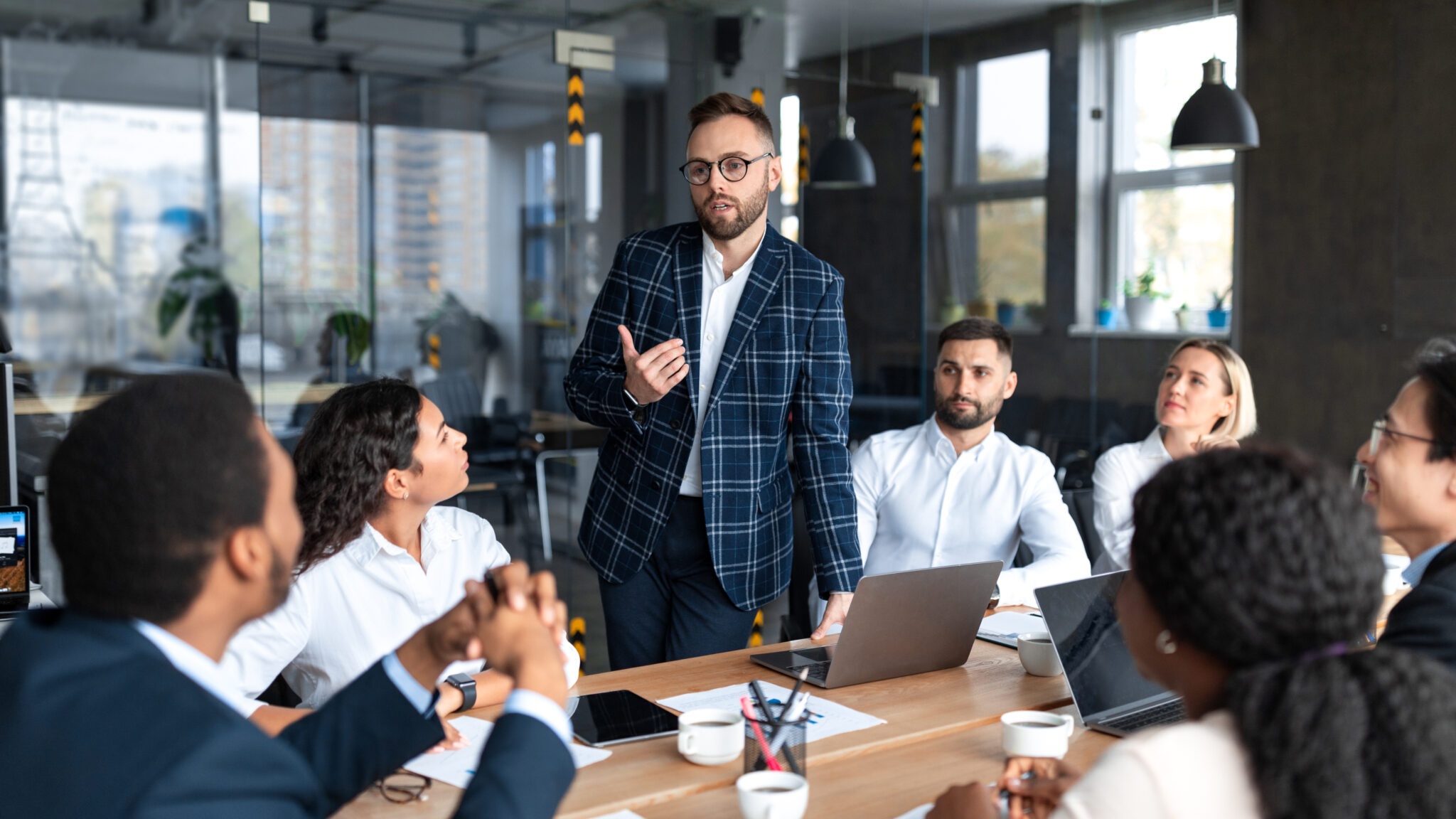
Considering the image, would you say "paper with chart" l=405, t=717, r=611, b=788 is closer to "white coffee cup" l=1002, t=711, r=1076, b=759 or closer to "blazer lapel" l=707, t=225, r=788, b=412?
"white coffee cup" l=1002, t=711, r=1076, b=759

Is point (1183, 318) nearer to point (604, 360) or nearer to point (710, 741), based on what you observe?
point (604, 360)

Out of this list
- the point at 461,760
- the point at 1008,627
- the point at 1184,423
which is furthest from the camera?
the point at 1184,423

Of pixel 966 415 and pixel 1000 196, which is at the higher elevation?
pixel 1000 196

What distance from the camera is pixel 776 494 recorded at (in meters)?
2.61

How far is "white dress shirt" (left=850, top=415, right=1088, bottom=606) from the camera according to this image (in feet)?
10.1

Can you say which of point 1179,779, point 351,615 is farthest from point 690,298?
point 1179,779

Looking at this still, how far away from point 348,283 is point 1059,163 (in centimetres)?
369

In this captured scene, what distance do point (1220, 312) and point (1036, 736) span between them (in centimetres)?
528

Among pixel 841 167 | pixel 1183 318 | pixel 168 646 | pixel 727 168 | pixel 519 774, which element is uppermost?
pixel 841 167

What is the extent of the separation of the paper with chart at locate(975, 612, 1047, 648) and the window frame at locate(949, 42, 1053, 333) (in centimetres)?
321

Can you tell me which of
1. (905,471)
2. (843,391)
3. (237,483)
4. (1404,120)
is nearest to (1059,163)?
(1404,120)

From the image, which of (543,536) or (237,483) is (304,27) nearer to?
(543,536)

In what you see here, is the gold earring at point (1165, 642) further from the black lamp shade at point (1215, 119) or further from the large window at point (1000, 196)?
the large window at point (1000, 196)

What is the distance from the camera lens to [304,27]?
5.46 m
